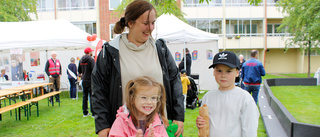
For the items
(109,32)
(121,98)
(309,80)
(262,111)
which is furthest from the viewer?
(109,32)

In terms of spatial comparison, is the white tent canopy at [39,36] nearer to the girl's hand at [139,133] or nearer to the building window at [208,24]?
the girl's hand at [139,133]

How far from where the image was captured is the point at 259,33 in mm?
26203

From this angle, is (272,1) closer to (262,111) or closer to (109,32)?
(109,32)

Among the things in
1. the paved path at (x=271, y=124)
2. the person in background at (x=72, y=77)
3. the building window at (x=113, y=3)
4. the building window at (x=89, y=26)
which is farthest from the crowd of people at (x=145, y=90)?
the building window at (x=89, y=26)

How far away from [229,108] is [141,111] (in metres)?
0.83

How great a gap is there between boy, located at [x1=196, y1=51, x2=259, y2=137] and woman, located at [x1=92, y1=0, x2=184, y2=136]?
1.36ft

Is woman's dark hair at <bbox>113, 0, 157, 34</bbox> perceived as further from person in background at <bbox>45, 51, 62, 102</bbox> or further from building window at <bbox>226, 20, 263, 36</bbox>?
building window at <bbox>226, 20, 263, 36</bbox>

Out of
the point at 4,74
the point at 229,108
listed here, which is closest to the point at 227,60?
the point at 229,108

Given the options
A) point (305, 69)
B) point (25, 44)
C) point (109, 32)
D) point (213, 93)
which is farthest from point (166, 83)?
point (305, 69)

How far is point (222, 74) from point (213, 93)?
0.72 ft

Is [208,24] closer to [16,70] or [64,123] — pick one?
[16,70]

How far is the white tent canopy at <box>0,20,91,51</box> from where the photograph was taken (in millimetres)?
8395

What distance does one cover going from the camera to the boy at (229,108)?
6.50 ft

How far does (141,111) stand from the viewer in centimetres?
174
